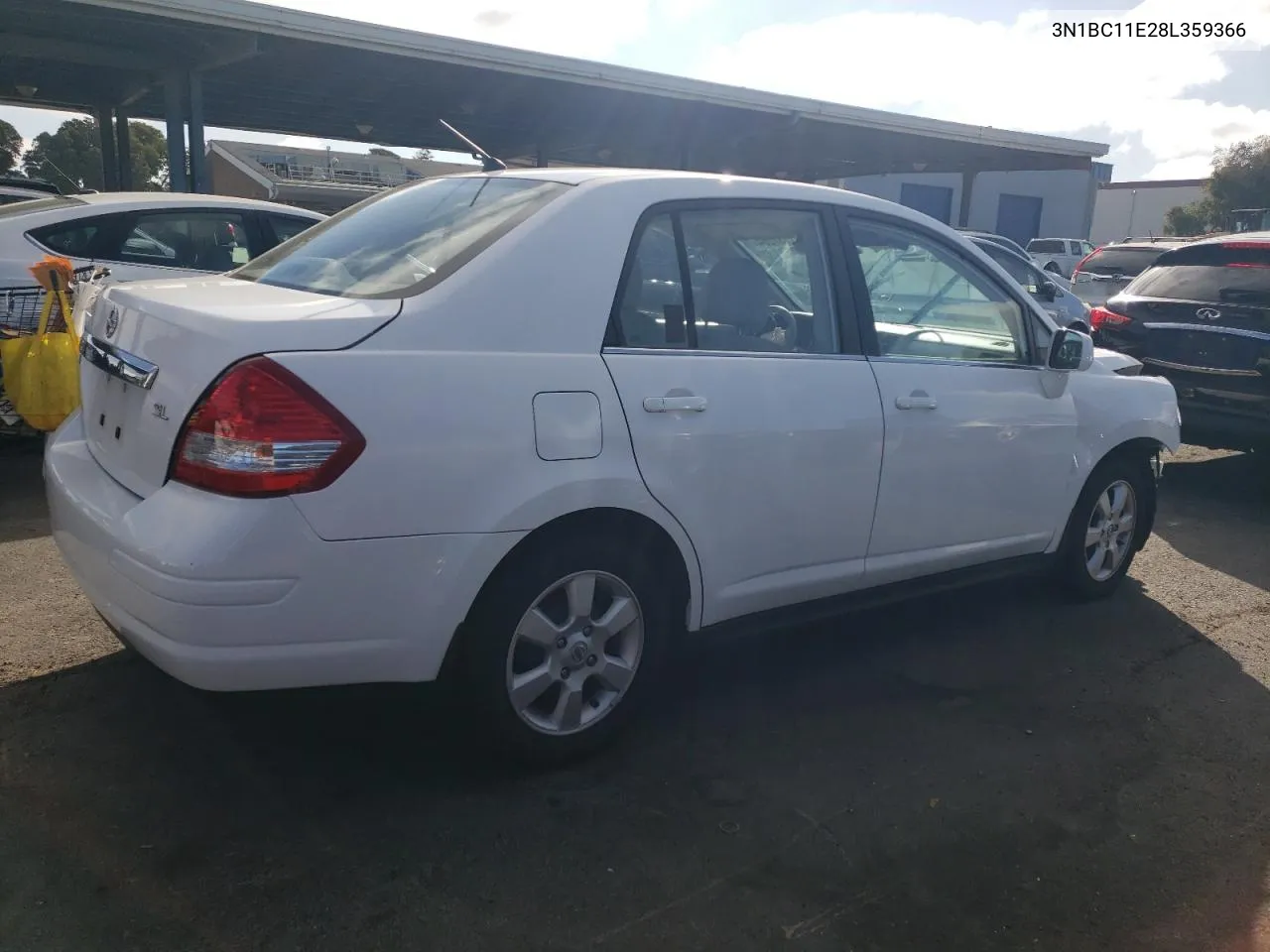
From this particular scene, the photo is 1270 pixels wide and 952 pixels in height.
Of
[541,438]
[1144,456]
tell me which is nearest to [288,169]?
[1144,456]

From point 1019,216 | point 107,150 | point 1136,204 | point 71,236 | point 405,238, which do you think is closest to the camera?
point 405,238

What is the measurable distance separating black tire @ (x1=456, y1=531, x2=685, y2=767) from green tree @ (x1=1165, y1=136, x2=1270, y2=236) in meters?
49.3

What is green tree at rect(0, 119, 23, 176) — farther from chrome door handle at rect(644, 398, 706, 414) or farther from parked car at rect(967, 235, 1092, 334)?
chrome door handle at rect(644, 398, 706, 414)

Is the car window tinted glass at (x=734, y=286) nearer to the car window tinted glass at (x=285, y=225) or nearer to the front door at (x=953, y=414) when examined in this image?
the front door at (x=953, y=414)

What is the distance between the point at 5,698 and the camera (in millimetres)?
3396

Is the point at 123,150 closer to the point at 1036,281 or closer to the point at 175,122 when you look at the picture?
the point at 175,122

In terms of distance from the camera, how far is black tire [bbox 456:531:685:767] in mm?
2779

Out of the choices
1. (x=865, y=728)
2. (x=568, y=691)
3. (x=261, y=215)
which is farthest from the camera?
(x=261, y=215)

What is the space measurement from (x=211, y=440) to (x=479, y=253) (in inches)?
34.3

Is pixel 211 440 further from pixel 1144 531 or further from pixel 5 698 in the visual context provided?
pixel 1144 531

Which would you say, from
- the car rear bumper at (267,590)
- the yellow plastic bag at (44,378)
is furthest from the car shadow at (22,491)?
the car rear bumper at (267,590)

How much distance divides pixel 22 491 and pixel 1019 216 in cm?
4723

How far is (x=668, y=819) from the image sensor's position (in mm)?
2930

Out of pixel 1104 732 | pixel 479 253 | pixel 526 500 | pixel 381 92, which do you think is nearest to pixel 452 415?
pixel 526 500
